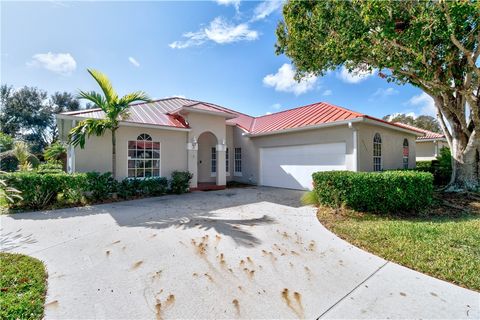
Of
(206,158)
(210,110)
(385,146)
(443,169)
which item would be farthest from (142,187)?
(443,169)

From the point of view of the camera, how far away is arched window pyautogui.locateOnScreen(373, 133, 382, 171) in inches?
452

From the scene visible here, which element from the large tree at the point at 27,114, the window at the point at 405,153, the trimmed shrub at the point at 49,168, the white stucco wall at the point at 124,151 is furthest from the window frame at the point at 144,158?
the large tree at the point at 27,114

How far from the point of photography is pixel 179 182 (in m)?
11.4

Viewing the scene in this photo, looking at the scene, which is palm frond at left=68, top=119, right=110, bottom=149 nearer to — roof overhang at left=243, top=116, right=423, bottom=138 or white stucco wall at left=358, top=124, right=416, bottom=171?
roof overhang at left=243, top=116, right=423, bottom=138

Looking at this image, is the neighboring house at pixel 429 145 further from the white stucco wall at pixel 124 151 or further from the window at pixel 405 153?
the white stucco wall at pixel 124 151

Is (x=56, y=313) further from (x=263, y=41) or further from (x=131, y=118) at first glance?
(x=263, y=41)

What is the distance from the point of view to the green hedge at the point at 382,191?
6855 millimetres

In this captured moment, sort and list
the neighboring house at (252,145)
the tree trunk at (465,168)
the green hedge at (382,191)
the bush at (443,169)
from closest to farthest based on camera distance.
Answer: the green hedge at (382,191) → the tree trunk at (465,168) → the neighboring house at (252,145) → the bush at (443,169)

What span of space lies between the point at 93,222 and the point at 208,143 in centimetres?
998

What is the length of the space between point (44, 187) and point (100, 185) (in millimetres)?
1758

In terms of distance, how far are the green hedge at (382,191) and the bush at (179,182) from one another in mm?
7415

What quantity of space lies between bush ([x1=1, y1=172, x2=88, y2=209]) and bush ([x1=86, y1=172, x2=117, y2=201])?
8.6 inches

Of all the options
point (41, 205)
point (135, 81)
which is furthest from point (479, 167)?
point (41, 205)

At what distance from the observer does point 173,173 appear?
11609mm
